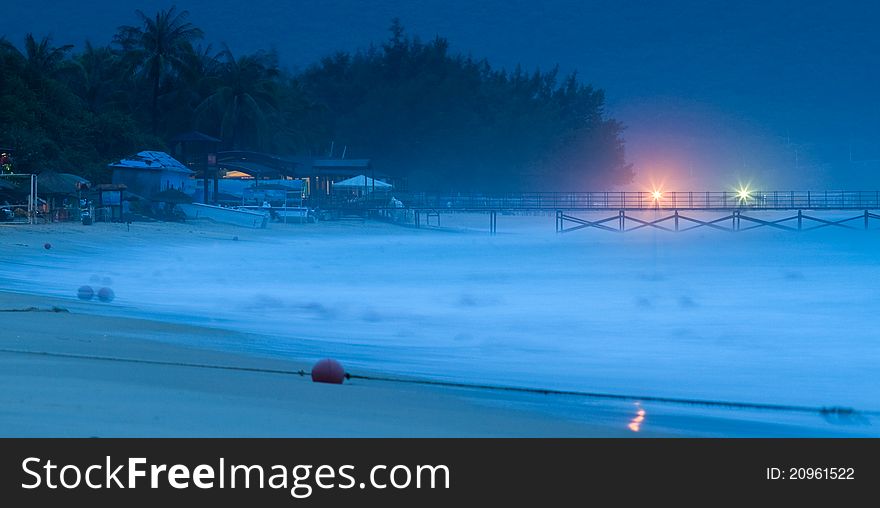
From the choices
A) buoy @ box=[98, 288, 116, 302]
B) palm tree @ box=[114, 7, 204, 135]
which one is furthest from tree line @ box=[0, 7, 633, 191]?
buoy @ box=[98, 288, 116, 302]

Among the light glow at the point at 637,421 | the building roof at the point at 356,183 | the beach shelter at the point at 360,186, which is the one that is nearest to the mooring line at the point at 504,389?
the light glow at the point at 637,421

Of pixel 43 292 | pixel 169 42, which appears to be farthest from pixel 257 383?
pixel 169 42

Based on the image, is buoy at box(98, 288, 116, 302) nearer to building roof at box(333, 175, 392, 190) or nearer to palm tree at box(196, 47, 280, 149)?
building roof at box(333, 175, 392, 190)

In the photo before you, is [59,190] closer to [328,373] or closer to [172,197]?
[172,197]

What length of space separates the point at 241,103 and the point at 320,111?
64.1 feet

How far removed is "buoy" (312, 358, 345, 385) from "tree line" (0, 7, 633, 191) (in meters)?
35.3

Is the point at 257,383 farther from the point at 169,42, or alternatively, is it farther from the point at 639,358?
the point at 169,42

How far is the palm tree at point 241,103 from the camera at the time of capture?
63.9m

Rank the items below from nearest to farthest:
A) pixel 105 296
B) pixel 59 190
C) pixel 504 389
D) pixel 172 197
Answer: pixel 504 389, pixel 105 296, pixel 59 190, pixel 172 197

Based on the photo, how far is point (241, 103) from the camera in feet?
212
